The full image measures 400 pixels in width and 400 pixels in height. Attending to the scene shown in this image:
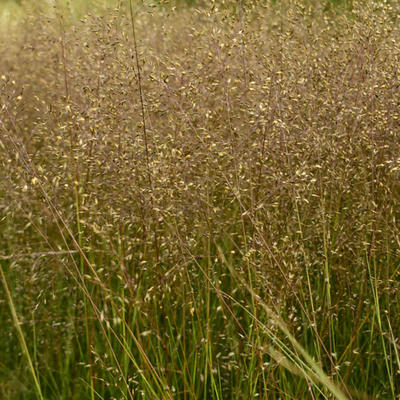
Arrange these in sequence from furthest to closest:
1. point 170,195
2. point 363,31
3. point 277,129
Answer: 1. point 363,31
2. point 277,129
3. point 170,195

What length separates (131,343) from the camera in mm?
2021

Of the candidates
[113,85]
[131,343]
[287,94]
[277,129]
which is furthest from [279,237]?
[113,85]

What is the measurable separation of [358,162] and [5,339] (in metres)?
1.64

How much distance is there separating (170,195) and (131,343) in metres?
0.60

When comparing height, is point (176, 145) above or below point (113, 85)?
below

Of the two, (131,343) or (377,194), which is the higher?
(377,194)

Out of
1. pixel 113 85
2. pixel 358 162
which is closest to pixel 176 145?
pixel 113 85

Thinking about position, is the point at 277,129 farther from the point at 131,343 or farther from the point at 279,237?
the point at 131,343

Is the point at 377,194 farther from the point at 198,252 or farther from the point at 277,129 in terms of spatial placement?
the point at 198,252

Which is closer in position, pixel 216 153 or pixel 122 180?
pixel 122 180

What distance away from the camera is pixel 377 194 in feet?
6.52

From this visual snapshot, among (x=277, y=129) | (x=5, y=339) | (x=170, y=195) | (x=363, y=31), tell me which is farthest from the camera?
(x=5, y=339)

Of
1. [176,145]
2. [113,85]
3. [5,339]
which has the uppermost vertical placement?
[113,85]

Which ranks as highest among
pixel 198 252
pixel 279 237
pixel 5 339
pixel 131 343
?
pixel 279 237
